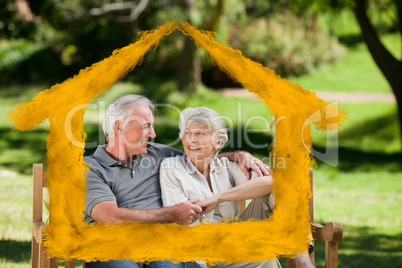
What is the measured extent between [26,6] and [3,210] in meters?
2.93

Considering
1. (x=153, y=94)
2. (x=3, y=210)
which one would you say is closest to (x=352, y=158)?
(x=153, y=94)

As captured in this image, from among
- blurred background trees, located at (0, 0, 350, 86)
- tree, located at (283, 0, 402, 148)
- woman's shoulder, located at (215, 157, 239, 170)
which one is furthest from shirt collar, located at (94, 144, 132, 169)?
blurred background trees, located at (0, 0, 350, 86)

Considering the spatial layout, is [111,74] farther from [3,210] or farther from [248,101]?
[248,101]

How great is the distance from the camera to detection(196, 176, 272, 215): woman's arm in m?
3.12

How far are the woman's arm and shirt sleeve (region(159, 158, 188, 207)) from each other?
8.0 inches

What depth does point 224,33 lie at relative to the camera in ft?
54.8

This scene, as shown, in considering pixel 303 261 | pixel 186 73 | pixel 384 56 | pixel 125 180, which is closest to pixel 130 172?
pixel 125 180

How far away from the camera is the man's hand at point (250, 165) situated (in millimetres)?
3271

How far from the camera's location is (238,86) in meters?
19.4

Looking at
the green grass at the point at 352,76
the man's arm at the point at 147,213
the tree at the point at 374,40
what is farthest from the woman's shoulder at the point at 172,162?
the green grass at the point at 352,76

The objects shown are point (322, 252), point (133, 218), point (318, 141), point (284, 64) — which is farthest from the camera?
point (284, 64)

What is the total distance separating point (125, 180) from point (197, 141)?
0.46 metres
